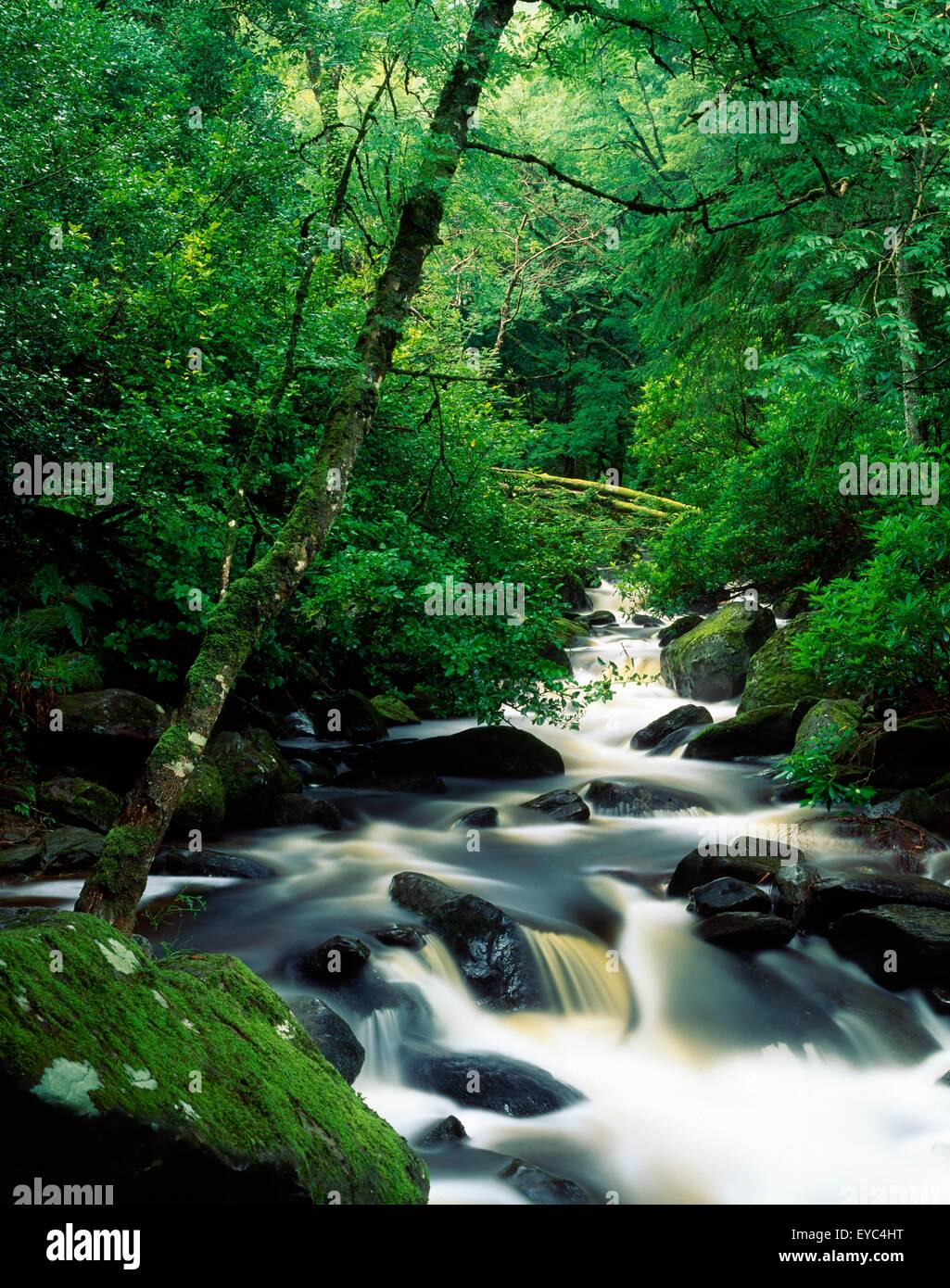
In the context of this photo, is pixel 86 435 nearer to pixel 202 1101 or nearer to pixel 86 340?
pixel 86 340

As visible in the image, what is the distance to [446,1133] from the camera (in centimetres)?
487

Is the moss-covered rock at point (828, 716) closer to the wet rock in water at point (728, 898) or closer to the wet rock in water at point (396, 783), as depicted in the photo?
the wet rock in water at point (728, 898)

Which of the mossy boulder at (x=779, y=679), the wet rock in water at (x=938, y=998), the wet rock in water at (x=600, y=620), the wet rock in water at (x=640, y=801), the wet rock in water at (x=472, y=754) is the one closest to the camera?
the wet rock in water at (x=938, y=998)

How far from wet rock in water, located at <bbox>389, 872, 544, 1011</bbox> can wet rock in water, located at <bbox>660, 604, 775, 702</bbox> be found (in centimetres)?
786

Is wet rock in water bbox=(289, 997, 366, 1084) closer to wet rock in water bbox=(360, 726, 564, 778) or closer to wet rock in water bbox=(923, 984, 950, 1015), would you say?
wet rock in water bbox=(923, 984, 950, 1015)

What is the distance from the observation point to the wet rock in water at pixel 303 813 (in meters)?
9.00

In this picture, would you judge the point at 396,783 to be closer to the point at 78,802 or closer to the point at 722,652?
the point at 78,802

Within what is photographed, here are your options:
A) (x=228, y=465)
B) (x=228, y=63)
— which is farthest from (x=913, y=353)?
(x=228, y=63)

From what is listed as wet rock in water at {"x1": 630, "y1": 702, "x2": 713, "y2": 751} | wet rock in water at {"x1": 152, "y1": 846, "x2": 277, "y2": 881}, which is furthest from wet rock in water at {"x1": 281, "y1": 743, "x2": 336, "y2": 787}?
wet rock in water at {"x1": 630, "y1": 702, "x2": 713, "y2": 751}

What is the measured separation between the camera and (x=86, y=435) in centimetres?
645

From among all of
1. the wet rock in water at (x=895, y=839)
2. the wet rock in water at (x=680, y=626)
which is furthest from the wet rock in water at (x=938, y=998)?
the wet rock in water at (x=680, y=626)

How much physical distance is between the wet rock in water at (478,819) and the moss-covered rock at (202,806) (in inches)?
94.7

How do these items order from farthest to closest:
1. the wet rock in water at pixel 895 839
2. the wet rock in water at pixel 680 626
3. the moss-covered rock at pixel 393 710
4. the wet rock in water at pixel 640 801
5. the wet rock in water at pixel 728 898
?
the wet rock in water at pixel 680 626, the moss-covered rock at pixel 393 710, the wet rock in water at pixel 640 801, the wet rock in water at pixel 895 839, the wet rock in water at pixel 728 898

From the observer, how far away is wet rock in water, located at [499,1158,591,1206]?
447 cm
